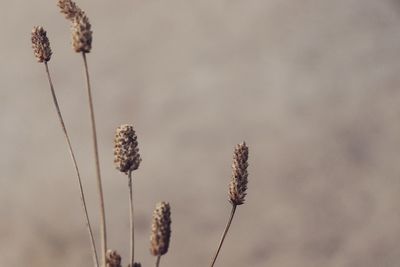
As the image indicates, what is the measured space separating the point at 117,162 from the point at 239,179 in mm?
120

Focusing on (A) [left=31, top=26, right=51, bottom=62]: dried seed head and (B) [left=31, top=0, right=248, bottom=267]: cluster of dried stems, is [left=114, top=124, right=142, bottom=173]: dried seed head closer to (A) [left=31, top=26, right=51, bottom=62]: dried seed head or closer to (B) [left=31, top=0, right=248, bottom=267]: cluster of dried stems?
(B) [left=31, top=0, right=248, bottom=267]: cluster of dried stems

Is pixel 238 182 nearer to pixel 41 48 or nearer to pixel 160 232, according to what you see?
pixel 160 232

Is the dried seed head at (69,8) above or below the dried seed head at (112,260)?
above

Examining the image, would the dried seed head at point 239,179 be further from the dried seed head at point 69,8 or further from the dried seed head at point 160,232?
the dried seed head at point 69,8

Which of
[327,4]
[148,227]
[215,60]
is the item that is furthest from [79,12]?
[327,4]

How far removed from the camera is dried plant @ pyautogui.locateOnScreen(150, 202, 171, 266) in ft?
2.16

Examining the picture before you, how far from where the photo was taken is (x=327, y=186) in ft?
5.28

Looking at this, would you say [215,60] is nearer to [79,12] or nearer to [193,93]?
[193,93]

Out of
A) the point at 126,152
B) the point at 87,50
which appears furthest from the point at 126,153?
the point at 87,50

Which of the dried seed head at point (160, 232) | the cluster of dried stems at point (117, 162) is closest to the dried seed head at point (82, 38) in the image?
the cluster of dried stems at point (117, 162)

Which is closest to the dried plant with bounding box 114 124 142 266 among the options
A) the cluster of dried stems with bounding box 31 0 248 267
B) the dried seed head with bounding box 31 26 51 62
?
the cluster of dried stems with bounding box 31 0 248 267

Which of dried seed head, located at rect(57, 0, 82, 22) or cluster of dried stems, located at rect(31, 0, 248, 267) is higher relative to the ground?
dried seed head, located at rect(57, 0, 82, 22)

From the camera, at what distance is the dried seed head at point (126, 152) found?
710 millimetres

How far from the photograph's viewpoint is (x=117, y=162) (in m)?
0.71
